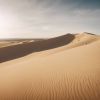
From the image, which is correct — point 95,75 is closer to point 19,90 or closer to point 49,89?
point 49,89

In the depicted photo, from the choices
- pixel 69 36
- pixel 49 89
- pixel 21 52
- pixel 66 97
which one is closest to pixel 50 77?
pixel 49 89

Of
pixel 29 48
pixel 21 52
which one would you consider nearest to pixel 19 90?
pixel 21 52

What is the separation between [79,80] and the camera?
7008mm

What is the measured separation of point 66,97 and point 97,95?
100 centimetres

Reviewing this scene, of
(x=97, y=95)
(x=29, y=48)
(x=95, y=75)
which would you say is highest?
(x=29, y=48)

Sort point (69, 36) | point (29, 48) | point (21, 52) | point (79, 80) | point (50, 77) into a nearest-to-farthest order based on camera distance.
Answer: point (79, 80), point (50, 77), point (21, 52), point (29, 48), point (69, 36)

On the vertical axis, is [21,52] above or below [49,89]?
above

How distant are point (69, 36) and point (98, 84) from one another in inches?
1156

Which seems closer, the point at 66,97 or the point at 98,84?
the point at 66,97

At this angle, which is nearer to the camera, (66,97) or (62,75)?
(66,97)

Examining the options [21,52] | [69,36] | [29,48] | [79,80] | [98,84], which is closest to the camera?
[98,84]

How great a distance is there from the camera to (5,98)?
6.62 m

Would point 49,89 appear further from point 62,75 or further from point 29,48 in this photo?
point 29,48

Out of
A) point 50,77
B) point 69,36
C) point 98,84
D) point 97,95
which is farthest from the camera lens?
point 69,36
